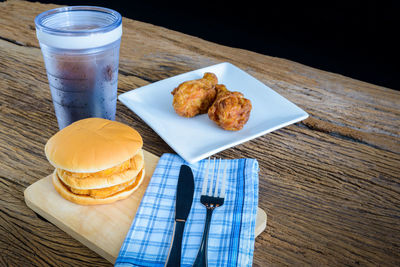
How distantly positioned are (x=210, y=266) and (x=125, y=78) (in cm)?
100

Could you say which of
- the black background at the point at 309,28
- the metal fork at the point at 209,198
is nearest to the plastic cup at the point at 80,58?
the metal fork at the point at 209,198

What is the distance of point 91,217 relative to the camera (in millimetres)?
896

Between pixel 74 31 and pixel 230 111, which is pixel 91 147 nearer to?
pixel 74 31

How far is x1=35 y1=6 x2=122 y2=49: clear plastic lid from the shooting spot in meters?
0.97

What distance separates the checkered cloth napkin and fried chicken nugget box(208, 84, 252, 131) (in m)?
0.19

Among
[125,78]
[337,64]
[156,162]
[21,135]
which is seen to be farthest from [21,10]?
[337,64]

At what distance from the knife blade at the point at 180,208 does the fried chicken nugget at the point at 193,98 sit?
11.5 inches

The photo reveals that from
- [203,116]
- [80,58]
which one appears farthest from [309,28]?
[80,58]

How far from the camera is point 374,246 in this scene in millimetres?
868

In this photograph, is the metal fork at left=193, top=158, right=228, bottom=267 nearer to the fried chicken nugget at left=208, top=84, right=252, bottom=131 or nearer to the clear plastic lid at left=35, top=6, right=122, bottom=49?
the fried chicken nugget at left=208, top=84, right=252, bottom=131

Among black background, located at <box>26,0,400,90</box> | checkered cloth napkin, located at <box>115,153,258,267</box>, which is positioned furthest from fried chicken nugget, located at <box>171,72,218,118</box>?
black background, located at <box>26,0,400,90</box>

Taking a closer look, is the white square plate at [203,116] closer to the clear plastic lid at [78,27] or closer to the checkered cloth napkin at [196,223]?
the checkered cloth napkin at [196,223]

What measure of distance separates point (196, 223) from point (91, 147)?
0.31 meters

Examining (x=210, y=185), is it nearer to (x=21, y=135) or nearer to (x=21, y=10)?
(x=21, y=135)
